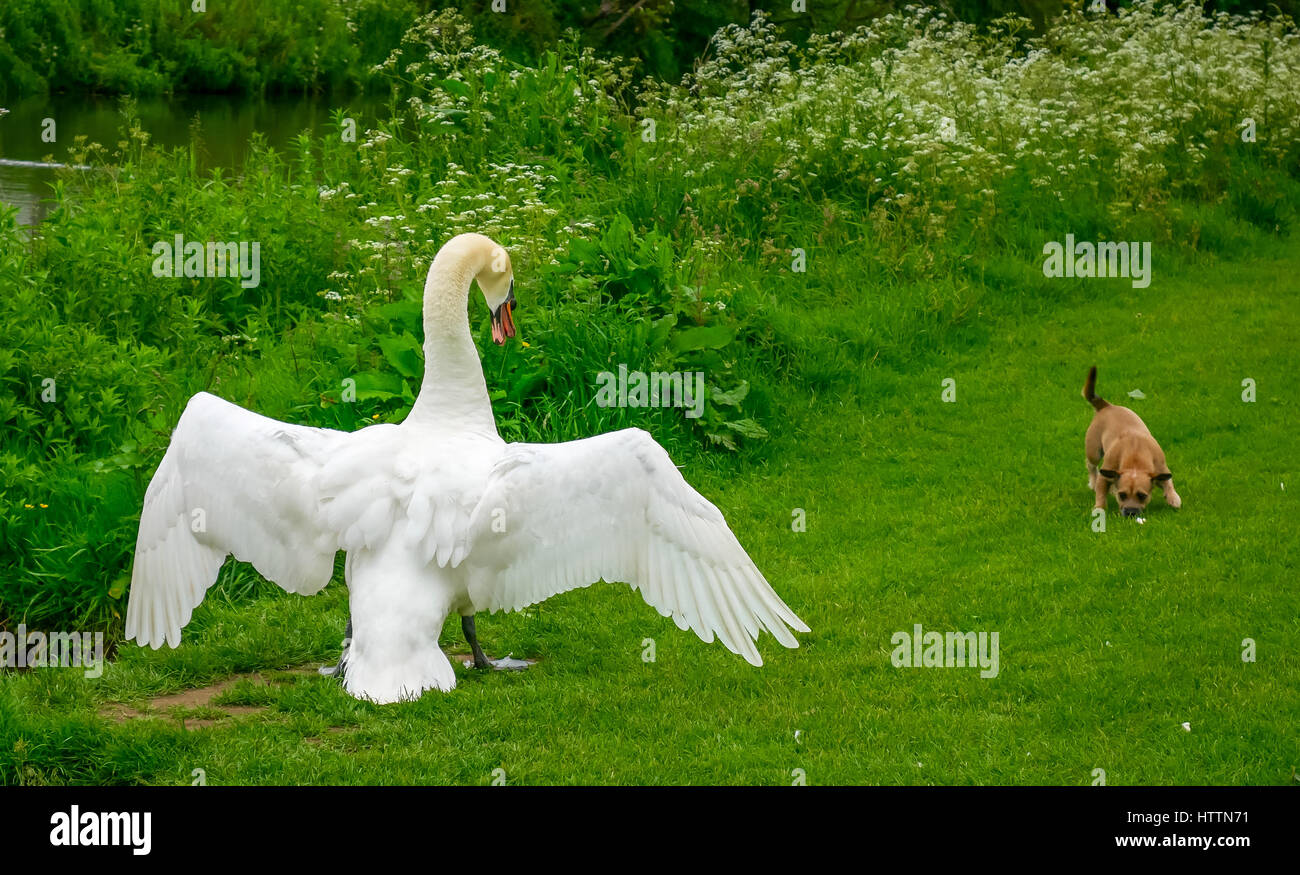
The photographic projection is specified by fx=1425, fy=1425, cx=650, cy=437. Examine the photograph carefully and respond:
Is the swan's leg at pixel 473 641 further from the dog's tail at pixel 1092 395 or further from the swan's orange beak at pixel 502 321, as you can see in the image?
the dog's tail at pixel 1092 395

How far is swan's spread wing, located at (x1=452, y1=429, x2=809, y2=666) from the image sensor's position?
221 inches

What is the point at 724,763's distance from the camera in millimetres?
5367

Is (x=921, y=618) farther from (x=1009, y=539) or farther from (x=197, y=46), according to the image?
(x=197, y=46)

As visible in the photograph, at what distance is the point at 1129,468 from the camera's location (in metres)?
7.81

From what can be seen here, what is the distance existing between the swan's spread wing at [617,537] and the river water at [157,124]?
9.00 metres

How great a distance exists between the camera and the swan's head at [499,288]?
668 cm

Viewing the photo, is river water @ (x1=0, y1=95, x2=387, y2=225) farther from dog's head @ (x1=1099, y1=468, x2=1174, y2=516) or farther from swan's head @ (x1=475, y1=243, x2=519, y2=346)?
dog's head @ (x1=1099, y1=468, x2=1174, y2=516)

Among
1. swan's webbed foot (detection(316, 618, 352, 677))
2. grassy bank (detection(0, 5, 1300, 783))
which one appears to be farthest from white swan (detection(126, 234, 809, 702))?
grassy bank (detection(0, 5, 1300, 783))

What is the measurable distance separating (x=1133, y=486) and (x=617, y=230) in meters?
3.82

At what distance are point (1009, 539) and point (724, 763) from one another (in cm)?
293

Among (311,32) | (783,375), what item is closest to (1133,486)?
(783,375)

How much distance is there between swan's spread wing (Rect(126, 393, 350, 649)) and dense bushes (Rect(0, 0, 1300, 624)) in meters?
1.05

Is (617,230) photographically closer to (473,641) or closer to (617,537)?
(473,641)

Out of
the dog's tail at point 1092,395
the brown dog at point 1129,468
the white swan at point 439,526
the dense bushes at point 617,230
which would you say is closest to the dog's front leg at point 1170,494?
the brown dog at point 1129,468
